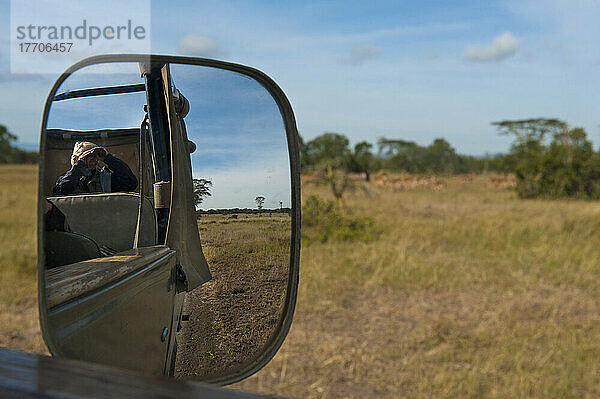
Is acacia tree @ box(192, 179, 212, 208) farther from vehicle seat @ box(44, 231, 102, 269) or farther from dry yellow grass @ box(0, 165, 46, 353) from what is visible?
dry yellow grass @ box(0, 165, 46, 353)

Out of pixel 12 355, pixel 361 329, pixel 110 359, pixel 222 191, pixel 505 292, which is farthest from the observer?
pixel 505 292

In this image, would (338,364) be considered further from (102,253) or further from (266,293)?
(102,253)

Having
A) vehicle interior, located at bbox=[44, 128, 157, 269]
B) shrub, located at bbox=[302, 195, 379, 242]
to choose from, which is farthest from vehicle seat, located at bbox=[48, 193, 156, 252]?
shrub, located at bbox=[302, 195, 379, 242]

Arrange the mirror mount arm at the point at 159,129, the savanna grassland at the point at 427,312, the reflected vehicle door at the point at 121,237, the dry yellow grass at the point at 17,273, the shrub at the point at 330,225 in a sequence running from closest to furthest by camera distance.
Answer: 1. the reflected vehicle door at the point at 121,237
2. the mirror mount arm at the point at 159,129
3. the savanna grassland at the point at 427,312
4. the dry yellow grass at the point at 17,273
5. the shrub at the point at 330,225

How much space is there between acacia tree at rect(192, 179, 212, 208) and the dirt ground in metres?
0.02

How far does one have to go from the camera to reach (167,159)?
0.66 m

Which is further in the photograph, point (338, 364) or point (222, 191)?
point (338, 364)

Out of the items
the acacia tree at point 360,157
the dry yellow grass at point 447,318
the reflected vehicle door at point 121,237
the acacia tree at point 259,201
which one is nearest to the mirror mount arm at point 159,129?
the reflected vehicle door at point 121,237

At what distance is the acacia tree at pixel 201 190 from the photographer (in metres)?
0.64

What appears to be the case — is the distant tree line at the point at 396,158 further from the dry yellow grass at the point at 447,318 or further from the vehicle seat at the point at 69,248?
the vehicle seat at the point at 69,248

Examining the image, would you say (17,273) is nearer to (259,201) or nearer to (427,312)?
(427,312)

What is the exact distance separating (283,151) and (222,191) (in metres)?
0.16

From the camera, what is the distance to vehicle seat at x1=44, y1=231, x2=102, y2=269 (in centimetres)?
54

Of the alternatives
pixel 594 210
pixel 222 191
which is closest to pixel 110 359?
pixel 222 191
